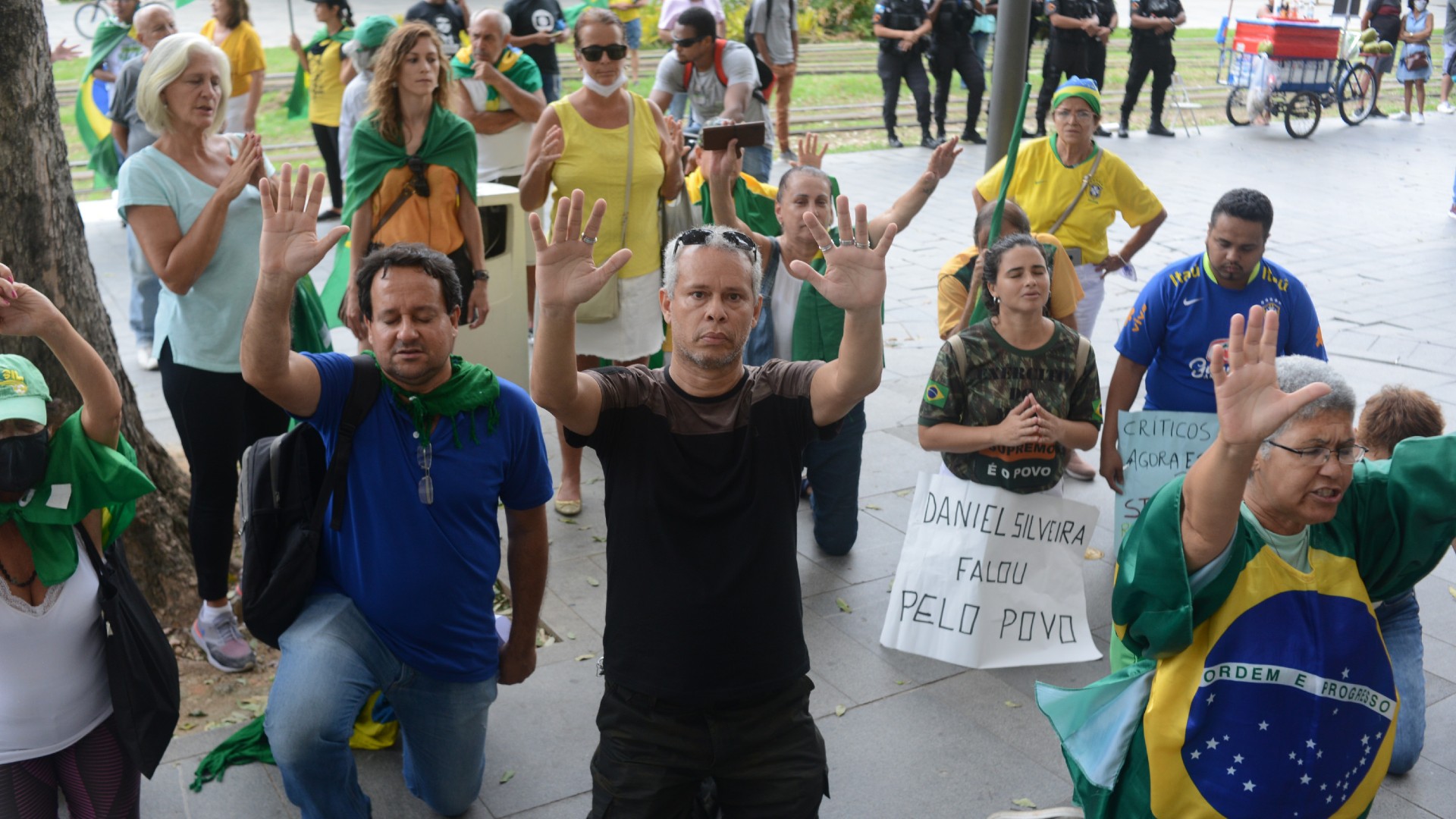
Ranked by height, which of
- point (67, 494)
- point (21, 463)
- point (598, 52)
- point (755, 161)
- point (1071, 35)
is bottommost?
Answer: point (755, 161)

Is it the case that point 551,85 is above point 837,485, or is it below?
above

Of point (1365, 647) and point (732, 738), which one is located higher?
point (1365, 647)

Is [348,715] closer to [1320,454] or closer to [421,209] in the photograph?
[1320,454]

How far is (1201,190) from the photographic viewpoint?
44.1 ft

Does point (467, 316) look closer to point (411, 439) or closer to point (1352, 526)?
point (411, 439)

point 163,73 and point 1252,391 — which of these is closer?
point 1252,391

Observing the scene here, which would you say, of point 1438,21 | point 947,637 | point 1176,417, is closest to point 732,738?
point 947,637

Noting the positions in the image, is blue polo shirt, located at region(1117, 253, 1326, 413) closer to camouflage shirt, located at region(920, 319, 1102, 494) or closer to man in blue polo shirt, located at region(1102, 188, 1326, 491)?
man in blue polo shirt, located at region(1102, 188, 1326, 491)

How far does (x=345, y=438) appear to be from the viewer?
330 cm

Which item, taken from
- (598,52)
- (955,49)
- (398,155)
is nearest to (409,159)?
(398,155)

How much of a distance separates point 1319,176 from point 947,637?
12.5 m

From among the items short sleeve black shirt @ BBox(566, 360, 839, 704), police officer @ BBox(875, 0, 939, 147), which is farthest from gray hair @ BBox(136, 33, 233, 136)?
police officer @ BBox(875, 0, 939, 147)

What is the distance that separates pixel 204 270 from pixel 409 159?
4.29 feet

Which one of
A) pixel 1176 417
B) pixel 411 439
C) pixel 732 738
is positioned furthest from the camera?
pixel 1176 417
